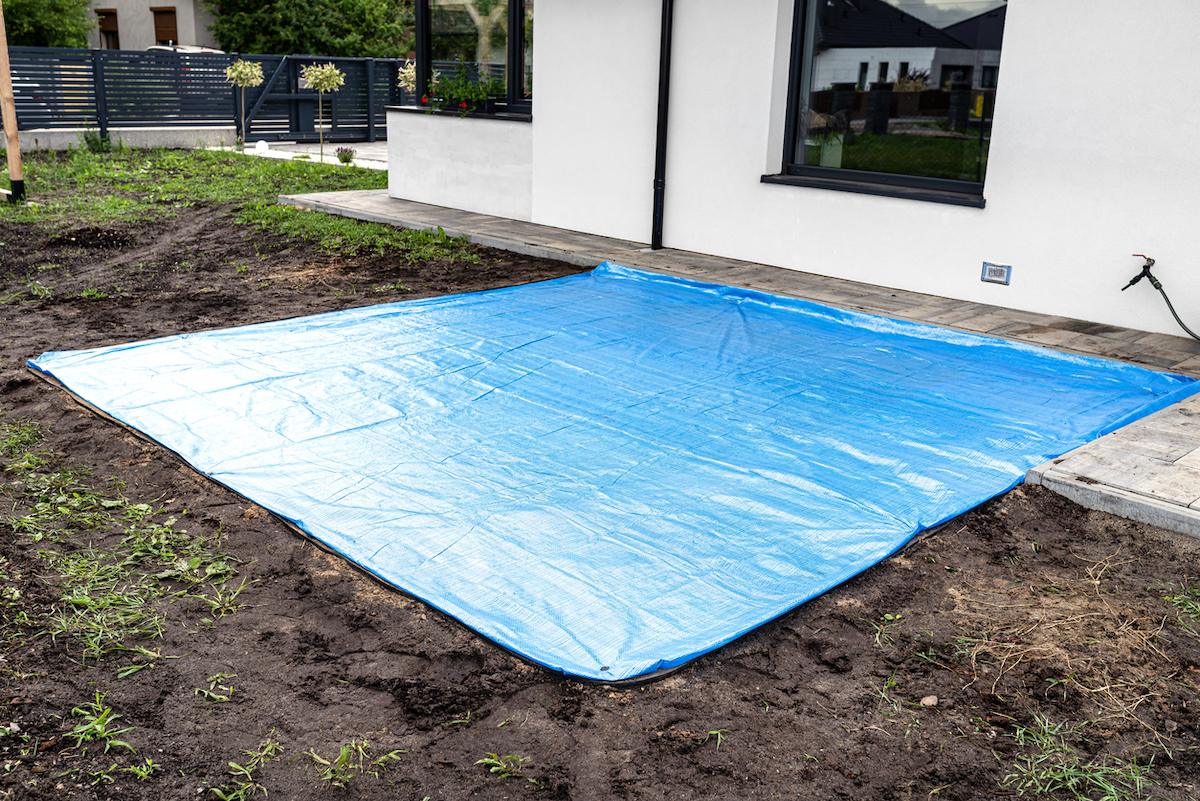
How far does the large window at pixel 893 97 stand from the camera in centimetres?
618

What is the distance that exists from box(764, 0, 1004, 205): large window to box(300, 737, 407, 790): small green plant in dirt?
524 cm

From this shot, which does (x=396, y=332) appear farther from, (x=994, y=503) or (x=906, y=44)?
(x=906, y=44)

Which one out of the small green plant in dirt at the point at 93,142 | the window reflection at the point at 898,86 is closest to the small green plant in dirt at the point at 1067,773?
the window reflection at the point at 898,86

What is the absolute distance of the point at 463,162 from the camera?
9.55 metres

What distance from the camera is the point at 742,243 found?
24.3ft

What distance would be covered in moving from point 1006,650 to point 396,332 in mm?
3909

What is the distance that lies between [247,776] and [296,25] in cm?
2209

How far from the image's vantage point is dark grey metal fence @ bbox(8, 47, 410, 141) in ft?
46.7

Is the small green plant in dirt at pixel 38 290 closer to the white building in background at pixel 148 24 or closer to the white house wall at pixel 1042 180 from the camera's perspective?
the white house wall at pixel 1042 180

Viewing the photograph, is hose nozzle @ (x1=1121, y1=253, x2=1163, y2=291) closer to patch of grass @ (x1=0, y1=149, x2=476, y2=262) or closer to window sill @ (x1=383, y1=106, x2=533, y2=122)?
patch of grass @ (x1=0, y1=149, x2=476, y2=262)

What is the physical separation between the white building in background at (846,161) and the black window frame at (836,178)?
0.05ft

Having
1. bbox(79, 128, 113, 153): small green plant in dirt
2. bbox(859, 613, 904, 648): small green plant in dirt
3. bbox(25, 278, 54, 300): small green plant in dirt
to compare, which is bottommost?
bbox(859, 613, 904, 648): small green plant in dirt

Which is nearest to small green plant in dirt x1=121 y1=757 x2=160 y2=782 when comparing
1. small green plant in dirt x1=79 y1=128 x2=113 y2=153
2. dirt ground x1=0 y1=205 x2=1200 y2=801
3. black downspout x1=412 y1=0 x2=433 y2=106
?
dirt ground x1=0 y1=205 x2=1200 y2=801

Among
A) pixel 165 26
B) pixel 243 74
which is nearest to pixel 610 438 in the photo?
pixel 243 74
